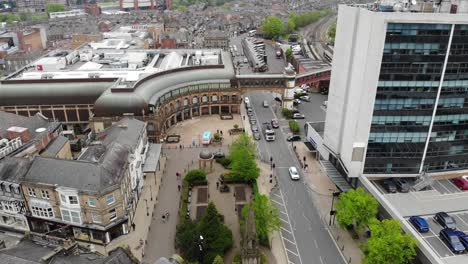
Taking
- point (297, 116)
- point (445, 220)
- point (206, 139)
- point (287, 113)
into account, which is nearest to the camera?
point (445, 220)

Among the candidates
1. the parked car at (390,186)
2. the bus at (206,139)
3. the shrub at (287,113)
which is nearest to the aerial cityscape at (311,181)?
the parked car at (390,186)

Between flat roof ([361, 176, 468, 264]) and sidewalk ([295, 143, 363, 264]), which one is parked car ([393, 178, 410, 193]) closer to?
flat roof ([361, 176, 468, 264])

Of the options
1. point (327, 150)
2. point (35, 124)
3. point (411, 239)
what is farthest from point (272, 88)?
point (411, 239)

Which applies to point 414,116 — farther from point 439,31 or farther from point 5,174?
point 5,174

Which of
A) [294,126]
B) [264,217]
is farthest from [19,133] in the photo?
[294,126]

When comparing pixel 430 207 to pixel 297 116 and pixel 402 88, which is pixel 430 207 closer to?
pixel 402 88

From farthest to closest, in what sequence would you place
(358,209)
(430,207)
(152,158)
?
(152,158), (430,207), (358,209)

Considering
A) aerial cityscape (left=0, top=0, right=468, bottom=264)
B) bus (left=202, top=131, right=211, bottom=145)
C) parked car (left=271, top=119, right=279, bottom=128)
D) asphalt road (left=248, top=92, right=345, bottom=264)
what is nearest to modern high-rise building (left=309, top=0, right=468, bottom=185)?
aerial cityscape (left=0, top=0, right=468, bottom=264)
